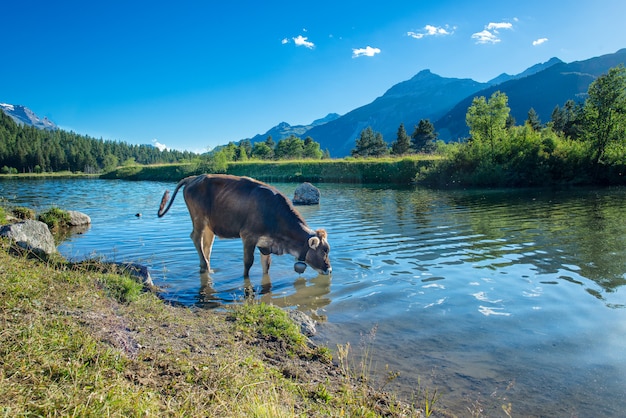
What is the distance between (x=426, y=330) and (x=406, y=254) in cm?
624

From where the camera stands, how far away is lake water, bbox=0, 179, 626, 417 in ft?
17.1

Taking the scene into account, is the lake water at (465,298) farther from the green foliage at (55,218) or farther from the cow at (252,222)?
the green foliage at (55,218)

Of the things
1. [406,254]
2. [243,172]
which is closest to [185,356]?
[406,254]

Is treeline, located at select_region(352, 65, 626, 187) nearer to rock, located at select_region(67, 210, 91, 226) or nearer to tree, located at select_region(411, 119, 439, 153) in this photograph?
rock, located at select_region(67, 210, 91, 226)

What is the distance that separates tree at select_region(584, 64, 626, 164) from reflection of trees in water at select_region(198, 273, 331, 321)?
4938cm

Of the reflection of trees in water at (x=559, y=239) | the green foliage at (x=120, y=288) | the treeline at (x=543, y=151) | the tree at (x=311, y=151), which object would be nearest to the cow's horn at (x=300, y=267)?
the green foliage at (x=120, y=288)

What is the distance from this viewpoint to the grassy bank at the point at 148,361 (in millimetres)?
3193

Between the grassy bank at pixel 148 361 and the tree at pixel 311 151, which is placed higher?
the tree at pixel 311 151

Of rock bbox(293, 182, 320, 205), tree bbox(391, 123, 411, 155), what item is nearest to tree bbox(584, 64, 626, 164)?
rock bbox(293, 182, 320, 205)

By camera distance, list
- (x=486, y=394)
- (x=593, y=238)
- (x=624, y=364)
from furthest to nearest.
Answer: (x=593, y=238) → (x=624, y=364) → (x=486, y=394)

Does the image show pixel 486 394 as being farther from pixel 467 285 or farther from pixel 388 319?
pixel 467 285

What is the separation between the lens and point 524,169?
156 ft

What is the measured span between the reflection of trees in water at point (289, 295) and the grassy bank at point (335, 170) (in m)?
48.7

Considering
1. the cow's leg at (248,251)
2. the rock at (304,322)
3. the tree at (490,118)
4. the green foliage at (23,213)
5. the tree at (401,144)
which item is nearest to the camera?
the rock at (304,322)
